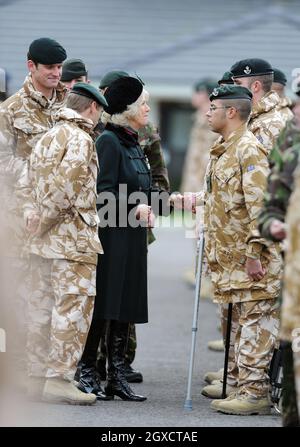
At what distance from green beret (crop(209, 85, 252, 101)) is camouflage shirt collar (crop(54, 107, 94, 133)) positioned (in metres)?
0.87

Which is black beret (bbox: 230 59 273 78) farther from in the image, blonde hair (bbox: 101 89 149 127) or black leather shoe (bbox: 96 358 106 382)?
black leather shoe (bbox: 96 358 106 382)

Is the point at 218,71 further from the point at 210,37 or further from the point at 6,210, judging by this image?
the point at 6,210

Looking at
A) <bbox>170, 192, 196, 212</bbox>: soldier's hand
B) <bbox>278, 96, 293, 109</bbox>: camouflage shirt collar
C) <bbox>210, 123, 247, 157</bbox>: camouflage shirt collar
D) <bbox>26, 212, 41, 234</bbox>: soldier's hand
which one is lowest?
<bbox>26, 212, 41, 234</bbox>: soldier's hand

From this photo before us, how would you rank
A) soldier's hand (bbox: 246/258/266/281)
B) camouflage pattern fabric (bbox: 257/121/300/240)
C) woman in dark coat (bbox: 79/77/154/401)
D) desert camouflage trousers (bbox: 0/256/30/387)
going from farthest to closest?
woman in dark coat (bbox: 79/77/154/401) → soldier's hand (bbox: 246/258/266/281) → desert camouflage trousers (bbox: 0/256/30/387) → camouflage pattern fabric (bbox: 257/121/300/240)

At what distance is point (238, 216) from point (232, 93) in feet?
2.82

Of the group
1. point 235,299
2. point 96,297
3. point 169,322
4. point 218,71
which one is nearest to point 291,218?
point 235,299

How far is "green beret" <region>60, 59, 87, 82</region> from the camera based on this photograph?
32.4 ft

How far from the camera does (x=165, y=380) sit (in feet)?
32.1

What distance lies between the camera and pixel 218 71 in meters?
30.5

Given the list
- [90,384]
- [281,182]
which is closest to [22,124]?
[90,384]

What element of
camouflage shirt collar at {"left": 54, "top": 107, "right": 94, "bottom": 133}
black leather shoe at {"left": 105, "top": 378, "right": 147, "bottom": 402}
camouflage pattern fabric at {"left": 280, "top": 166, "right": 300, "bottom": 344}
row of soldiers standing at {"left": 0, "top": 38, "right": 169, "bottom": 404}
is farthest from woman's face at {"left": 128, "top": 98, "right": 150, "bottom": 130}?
camouflage pattern fabric at {"left": 280, "top": 166, "right": 300, "bottom": 344}

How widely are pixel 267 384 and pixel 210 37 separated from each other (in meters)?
23.4

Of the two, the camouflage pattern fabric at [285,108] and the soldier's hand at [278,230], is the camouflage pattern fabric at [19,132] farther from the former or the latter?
the soldier's hand at [278,230]

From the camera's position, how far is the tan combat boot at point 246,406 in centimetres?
821
